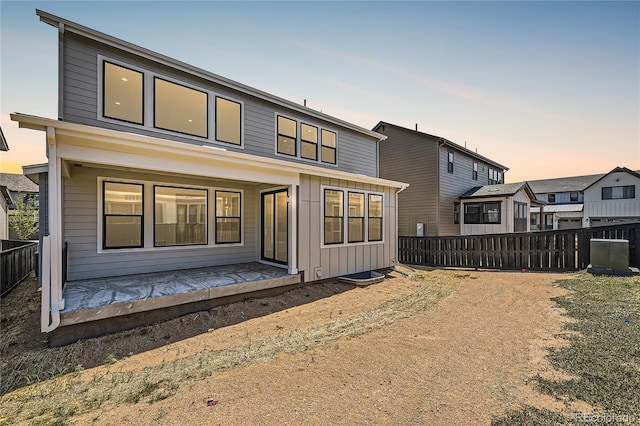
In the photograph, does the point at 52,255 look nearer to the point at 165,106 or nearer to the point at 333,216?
the point at 165,106

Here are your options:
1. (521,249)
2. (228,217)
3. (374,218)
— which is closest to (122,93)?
(228,217)

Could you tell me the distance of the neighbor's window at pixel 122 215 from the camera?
6.62m

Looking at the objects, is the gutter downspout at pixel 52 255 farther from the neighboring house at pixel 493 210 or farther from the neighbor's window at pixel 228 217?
the neighboring house at pixel 493 210

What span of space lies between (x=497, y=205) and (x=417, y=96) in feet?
30.7

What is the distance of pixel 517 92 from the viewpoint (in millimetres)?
10203

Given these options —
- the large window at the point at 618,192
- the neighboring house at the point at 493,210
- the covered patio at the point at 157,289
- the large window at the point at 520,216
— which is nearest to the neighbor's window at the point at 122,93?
the covered patio at the point at 157,289

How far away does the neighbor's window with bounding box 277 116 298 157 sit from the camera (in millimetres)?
9766

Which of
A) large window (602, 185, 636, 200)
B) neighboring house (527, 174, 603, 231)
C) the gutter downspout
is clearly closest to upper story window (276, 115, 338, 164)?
the gutter downspout

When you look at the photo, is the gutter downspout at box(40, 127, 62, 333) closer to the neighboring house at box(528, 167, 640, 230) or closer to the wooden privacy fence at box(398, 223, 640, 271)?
the wooden privacy fence at box(398, 223, 640, 271)

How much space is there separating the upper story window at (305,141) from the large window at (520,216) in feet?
40.9

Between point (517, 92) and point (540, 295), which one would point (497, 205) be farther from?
point (540, 295)

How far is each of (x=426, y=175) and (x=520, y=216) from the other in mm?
7152

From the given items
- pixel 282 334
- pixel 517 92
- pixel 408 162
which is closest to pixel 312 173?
pixel 282 334

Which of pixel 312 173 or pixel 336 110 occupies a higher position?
pixel 336 110
